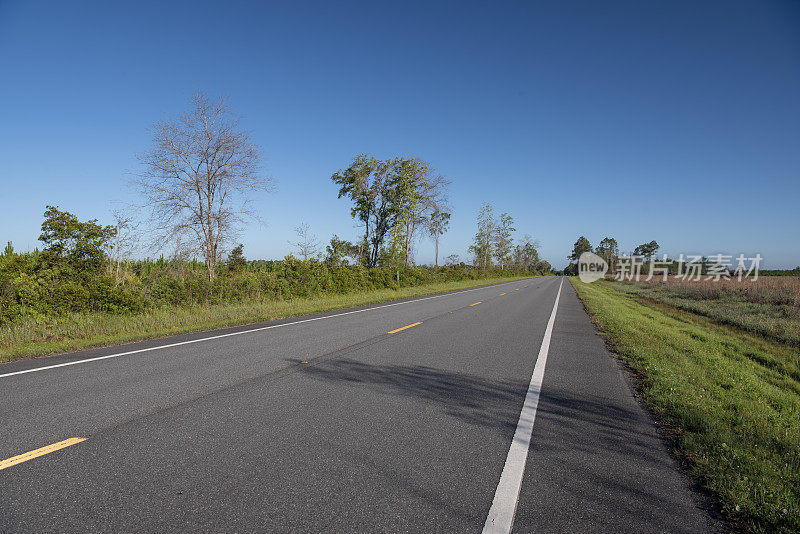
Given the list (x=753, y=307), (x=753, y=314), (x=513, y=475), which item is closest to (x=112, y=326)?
(x=513, y=475)

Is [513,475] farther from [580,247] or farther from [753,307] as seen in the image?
[580,247]

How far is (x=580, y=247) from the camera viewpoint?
155 m

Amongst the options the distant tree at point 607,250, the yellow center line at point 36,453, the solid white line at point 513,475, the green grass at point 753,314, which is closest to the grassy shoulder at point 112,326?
the yellow center line at point 36,453

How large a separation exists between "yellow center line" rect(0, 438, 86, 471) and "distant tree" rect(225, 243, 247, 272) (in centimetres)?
1407

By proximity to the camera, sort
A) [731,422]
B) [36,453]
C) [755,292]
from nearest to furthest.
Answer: [36,453] < [731,422] < [755,292]

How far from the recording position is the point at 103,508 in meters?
2.49

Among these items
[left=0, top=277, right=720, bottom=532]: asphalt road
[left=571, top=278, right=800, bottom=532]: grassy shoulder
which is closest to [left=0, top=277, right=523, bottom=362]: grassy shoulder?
[left=0, top=277, right=720, bottom=532]: asphalt road

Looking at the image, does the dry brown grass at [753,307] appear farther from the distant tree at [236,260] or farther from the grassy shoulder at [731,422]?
A: the distant tree at [236,260]

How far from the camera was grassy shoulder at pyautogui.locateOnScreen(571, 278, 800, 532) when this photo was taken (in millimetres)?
2602

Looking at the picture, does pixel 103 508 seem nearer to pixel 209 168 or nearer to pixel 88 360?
pixel 88 360

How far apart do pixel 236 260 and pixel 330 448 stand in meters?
16.0

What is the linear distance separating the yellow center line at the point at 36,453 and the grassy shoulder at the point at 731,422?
5.21 metres

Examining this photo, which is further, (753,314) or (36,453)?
(753,314)

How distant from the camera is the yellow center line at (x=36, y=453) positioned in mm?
3014
